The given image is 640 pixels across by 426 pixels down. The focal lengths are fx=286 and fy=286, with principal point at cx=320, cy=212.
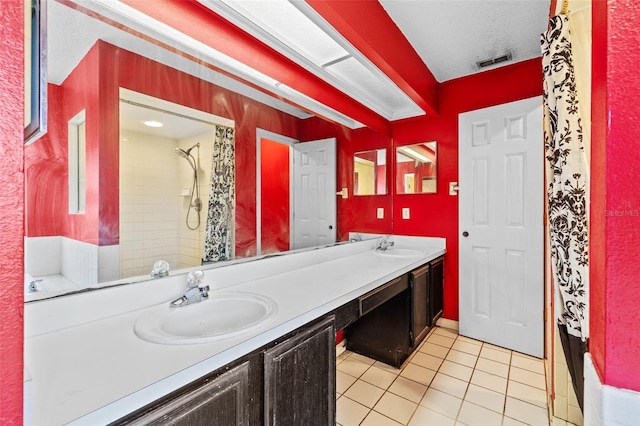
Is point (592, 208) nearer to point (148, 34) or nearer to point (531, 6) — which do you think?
point (148, 34)

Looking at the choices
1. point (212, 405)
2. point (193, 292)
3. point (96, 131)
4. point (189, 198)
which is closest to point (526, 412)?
point (212, 405)

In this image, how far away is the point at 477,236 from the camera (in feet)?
8.45

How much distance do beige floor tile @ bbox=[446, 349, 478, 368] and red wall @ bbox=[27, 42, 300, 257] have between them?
244 cm

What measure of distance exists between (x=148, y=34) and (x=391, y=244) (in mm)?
2460

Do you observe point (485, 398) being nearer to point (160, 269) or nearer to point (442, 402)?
point (442, 402)

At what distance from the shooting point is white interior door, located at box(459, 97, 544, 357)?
90.7 inches

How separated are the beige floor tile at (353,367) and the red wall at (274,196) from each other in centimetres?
108

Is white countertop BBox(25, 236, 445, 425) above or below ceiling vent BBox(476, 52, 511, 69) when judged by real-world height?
below

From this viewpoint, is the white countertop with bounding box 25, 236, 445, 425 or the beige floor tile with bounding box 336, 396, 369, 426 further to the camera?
the beige floor tile with bounding box 336, 396, 369, 426

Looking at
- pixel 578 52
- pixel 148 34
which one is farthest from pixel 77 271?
pixel 578 52

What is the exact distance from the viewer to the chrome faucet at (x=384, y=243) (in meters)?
2.67

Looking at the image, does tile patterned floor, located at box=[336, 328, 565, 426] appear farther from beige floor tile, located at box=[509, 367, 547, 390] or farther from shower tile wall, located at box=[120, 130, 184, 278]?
shower tile wall, located at box=[120, 130, 184, 278]

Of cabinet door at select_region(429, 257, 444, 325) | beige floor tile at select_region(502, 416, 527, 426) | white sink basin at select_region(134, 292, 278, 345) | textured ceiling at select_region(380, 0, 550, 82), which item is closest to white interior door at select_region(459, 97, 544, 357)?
cabinet door at select_region(429, 257, 444, 325)

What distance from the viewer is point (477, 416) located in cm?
166
